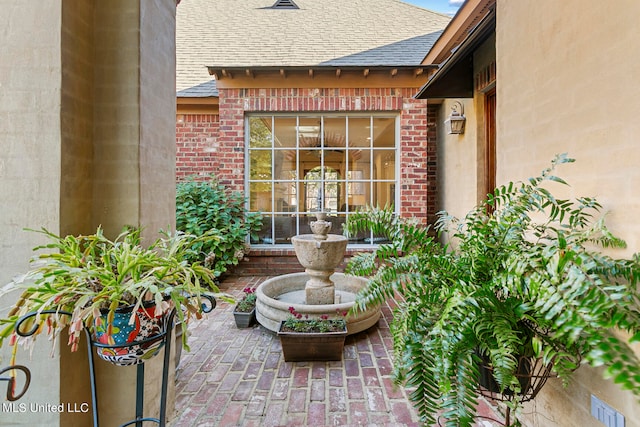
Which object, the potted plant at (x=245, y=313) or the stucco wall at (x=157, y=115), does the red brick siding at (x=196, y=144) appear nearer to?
the potted plant at (x=245, y=313)

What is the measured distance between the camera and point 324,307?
109 inches

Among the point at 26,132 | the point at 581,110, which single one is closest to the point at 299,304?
the point at 26,132

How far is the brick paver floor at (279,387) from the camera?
5.94 feet

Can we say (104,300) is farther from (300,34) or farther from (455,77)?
(300,34)

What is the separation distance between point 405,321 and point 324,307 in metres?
1.44

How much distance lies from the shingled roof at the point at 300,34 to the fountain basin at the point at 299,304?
351cm

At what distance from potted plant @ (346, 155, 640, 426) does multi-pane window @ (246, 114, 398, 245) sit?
3418mm

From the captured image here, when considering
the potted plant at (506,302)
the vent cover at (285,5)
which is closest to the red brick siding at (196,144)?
the vent cover at (285,5)

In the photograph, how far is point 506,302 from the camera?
131cm

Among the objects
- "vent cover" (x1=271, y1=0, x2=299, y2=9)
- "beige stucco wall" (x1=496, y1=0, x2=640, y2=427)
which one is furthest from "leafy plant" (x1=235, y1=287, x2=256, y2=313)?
"vent cover" (x1=271, y1=0, x2=299, y2=9)

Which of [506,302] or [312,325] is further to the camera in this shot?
[312,325]

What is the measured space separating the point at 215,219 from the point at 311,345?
2.75 m

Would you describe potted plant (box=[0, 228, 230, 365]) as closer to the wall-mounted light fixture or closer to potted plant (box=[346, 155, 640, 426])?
potted plant (box=[346, 155, 640, 426])

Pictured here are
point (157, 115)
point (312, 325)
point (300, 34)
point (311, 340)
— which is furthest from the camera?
point (300, 34)
